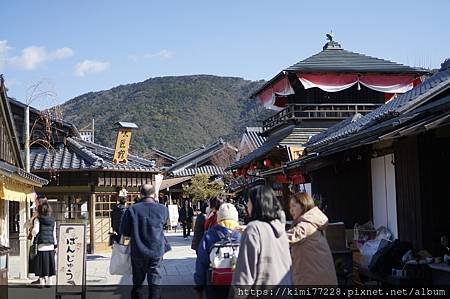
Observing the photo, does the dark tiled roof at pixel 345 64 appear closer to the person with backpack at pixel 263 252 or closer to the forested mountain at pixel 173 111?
the person with backpack at pixel 263 252

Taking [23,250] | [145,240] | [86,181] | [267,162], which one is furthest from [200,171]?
[145,240]

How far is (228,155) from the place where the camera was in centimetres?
4959

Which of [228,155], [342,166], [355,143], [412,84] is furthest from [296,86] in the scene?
[228,155]

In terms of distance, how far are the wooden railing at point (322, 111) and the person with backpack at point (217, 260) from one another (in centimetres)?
1555

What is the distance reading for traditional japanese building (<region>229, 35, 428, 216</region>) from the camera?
21688mm

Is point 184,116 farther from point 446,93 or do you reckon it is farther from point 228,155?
point 446,93

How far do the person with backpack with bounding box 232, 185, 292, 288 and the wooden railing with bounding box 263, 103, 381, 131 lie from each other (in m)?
17.0

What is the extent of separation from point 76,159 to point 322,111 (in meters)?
9.65

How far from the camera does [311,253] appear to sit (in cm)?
584

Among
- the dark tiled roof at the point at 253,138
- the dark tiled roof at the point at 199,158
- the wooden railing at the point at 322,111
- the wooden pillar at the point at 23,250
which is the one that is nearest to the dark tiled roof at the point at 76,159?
the wooden pillar at the point at 23,250

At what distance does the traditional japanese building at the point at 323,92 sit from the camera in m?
21.7

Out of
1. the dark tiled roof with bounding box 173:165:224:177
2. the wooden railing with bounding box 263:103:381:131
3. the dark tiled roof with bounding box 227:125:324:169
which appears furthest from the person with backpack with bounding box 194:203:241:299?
the dark tiled roof with bounding box 173:165:224:177

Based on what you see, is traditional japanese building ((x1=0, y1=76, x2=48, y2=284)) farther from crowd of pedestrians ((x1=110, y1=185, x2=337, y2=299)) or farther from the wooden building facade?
crowd of pedestrians ((x1=110, y1=185, x2=337, y2=299))

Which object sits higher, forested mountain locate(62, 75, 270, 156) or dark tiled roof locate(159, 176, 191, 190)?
forested mountain locate(62, 75, 270, 156)
